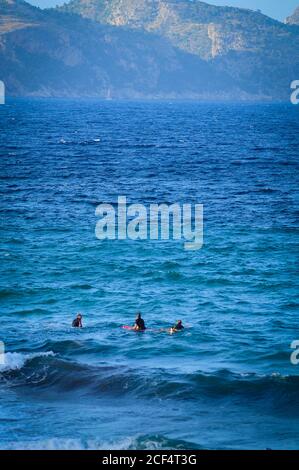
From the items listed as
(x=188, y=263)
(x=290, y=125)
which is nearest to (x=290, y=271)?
(x=188, y=263)

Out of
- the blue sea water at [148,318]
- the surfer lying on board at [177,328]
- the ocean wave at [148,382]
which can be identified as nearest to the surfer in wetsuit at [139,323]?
the blue sea water at [148,318]

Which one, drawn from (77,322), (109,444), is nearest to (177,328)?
(77,322)

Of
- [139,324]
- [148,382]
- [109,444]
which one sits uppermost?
[139,324]

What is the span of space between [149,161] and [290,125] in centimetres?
9307

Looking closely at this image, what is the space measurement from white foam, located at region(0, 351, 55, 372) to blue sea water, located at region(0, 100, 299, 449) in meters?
0.08

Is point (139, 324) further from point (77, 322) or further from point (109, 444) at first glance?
point (109, 444)

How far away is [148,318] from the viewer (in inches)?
1479

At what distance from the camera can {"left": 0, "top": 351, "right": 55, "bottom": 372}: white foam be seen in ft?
99.9

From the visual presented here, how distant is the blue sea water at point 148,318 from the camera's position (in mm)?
25312

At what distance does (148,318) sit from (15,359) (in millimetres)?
8619

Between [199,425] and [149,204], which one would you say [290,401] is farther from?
[149,204]

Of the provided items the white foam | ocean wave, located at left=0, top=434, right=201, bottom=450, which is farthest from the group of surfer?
ocean wave, located at left=0, top=434, right=201, bottom=450

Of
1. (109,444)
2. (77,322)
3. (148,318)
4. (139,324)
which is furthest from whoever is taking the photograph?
(148,318)

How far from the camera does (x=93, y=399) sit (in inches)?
1094
